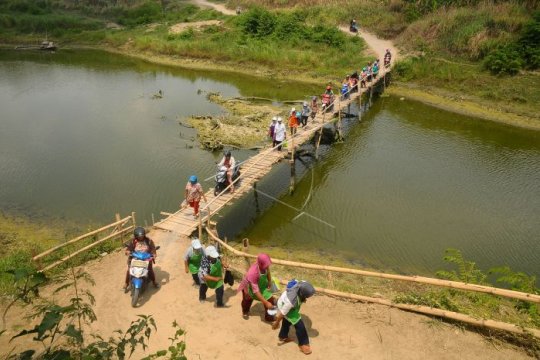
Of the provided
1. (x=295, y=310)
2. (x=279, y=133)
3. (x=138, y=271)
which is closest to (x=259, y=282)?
(x=295, y=310)

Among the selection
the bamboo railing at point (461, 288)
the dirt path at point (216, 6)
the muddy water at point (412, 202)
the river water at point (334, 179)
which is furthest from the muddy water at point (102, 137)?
the dirt path at point (216, 6)

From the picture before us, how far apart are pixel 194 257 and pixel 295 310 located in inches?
103

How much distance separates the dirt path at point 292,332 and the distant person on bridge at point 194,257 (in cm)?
50

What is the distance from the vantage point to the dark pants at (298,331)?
278 inches

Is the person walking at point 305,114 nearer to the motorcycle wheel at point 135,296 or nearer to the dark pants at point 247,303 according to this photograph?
the dark pants at point 247,303

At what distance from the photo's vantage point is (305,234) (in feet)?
44.0

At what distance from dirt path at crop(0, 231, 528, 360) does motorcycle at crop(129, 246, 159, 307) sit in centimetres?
29

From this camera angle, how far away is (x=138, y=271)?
8492 mm

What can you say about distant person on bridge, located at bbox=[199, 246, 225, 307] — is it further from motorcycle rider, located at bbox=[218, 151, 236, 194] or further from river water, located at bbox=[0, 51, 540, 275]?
motorcycle rider, located at bbox=[218, 151, 236, 194]

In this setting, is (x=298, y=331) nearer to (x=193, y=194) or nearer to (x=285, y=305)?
(x=285, y=305)

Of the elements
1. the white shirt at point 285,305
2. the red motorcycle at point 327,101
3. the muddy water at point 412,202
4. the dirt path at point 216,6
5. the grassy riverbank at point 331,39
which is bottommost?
the muddy water at point 412,202

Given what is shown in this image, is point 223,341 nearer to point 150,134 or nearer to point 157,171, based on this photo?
point 157,171

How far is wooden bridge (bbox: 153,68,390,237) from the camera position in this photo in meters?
11.3

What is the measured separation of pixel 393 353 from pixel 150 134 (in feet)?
55.8
